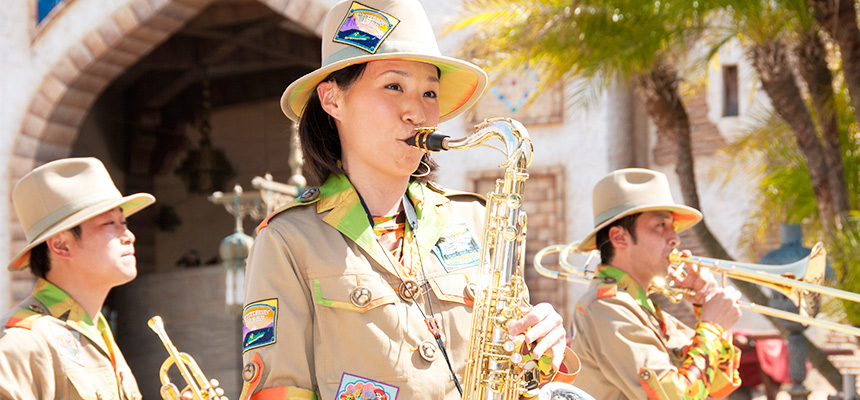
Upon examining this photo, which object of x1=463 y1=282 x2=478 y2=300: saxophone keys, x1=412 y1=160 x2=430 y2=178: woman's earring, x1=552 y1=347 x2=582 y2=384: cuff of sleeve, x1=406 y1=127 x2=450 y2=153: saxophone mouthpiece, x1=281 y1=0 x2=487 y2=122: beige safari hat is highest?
x1=281 y1=0 x2=487 y2=122: beige safari hat

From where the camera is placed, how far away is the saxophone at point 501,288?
2.32 metres

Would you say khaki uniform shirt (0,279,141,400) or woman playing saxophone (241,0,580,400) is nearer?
woman playing saxophone (241,0,580,400)

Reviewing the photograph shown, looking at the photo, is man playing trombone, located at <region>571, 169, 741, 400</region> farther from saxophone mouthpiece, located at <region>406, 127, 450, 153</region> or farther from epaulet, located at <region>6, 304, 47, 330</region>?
epaulet, located at <region>6, 304, 47, 330</region>

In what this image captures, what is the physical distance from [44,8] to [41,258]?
29.2ft

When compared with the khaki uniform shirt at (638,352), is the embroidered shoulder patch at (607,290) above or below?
above

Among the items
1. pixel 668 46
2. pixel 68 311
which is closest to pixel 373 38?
pixel 68 311

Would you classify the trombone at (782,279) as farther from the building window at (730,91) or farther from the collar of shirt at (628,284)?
the building window at (730,91)

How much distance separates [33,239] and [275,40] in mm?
11624

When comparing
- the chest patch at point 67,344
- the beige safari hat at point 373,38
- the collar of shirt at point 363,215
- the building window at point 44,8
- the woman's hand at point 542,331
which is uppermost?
the building window at point 44,8

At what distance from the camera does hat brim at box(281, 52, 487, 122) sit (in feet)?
7.93

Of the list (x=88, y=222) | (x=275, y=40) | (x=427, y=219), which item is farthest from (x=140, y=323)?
(x=427, y=219)

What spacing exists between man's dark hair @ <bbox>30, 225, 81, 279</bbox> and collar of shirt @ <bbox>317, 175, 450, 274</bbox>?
1.57 metres

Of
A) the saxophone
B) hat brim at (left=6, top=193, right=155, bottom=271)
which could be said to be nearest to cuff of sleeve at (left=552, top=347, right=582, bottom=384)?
the saxophone

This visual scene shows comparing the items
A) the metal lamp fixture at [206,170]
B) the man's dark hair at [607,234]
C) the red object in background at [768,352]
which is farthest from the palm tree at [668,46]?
the metal lamp fixture at [206,170]
